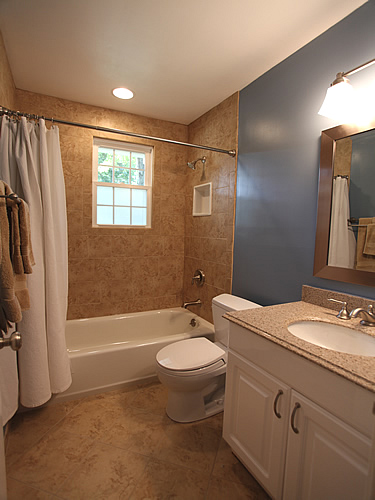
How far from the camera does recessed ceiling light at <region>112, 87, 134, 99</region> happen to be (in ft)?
7.48

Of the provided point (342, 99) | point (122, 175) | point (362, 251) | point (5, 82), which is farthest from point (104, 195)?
point (362, 251)

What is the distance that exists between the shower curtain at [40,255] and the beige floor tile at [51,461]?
9.6 inches

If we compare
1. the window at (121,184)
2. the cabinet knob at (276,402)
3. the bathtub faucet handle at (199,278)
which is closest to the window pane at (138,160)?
the window at (121,184)

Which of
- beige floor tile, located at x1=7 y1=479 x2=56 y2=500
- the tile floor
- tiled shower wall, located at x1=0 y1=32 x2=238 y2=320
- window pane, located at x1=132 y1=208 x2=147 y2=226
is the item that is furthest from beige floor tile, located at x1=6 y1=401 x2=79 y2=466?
window pane, located at x1=132 y1=208 x2=147 y2=226

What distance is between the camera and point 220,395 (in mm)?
2018

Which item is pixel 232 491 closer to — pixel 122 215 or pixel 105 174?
pixel 122 215

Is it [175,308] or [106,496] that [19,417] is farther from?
[175,308]

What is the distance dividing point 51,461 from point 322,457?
4.75ft

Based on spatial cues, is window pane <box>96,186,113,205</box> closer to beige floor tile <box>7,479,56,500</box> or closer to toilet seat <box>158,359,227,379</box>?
toilet seat <box>158,359,227,379</box>

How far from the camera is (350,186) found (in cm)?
142

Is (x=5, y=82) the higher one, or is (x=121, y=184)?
(x=5, y=82)

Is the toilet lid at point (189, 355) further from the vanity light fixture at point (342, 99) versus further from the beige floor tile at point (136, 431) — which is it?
the vanity light fixture at point (342, 99)

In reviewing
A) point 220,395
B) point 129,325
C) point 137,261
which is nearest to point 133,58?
point 137,261

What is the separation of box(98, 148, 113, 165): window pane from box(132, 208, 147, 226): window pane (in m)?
0.57
